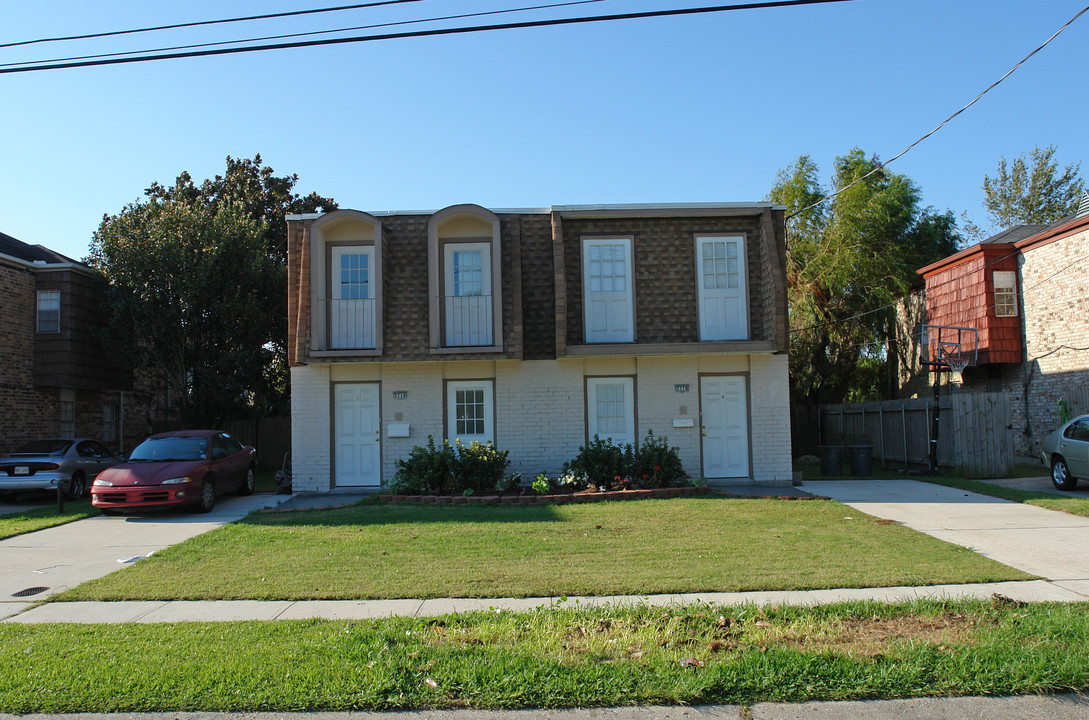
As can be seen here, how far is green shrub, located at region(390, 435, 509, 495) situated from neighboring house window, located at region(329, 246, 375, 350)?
9.76 ft

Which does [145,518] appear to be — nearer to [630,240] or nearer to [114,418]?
[630,240]

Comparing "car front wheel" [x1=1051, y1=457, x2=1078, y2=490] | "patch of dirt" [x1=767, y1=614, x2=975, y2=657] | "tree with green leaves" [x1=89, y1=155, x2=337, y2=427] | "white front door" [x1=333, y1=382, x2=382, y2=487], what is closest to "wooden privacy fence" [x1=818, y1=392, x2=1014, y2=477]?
"car front wheel" [x1=1051, y1=457, x2=1078, y2=490]

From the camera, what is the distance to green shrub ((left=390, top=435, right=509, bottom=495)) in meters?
13.9

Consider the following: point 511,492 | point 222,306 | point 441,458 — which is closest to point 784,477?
point 511,492

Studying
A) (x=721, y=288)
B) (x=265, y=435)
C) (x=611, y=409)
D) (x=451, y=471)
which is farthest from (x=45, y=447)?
(x=721, y=288)

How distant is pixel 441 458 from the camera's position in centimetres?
1392

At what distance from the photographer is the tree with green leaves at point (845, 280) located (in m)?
25.3

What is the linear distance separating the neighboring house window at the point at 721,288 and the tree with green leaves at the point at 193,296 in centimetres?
1228

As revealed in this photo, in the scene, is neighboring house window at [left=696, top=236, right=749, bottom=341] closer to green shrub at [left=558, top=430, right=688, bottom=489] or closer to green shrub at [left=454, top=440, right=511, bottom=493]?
green shrub at [left=558, top=430, right=688, bottom=489]

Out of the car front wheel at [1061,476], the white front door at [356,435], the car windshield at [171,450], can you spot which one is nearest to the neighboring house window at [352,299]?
the white front door at [356,435]

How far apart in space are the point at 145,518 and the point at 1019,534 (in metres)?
13.3

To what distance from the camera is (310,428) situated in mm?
15820

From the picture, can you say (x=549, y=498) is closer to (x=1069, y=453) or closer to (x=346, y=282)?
(x=346, y=282)

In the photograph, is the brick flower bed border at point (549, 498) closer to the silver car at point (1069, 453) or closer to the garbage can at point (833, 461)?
the silver car at point (1069, 453)
